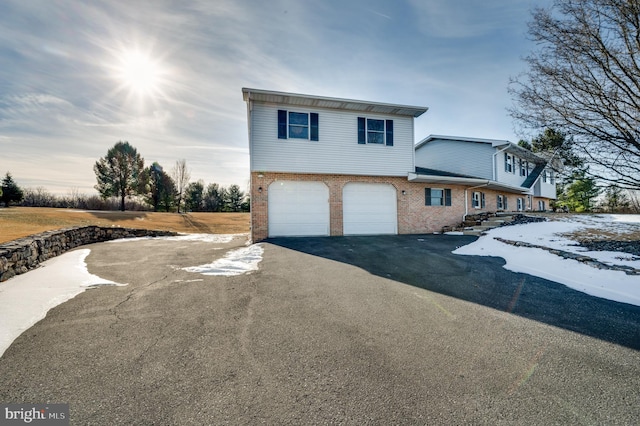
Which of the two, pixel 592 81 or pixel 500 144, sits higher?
pixel 500 144

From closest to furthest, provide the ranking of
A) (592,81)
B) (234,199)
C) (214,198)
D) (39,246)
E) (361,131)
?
(39,246) → (592,81) → (361,131) → (214,198) → (234,199)

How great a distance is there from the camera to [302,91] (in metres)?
11.1

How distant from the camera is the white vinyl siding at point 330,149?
10805mm

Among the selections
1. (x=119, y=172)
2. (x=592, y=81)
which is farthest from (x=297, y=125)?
(x=119, y=172)

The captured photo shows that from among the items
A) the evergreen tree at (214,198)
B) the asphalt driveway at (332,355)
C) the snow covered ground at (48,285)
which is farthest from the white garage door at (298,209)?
the evergreen tree at (214,198)

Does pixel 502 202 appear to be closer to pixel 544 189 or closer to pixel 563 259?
pixel 544 189

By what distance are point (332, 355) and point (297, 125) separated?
402 inches

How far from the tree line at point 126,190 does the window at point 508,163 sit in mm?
35351

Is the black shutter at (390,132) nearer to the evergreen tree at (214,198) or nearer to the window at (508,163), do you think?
the window at (508,163)

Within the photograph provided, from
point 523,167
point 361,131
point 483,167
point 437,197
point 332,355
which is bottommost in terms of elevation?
point 332,355

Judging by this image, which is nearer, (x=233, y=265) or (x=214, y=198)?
(x=233, y=265)

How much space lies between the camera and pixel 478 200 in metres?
15.6

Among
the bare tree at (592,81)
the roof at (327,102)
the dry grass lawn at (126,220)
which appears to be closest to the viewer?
the bare tree at (592,81)

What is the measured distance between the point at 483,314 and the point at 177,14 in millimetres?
10222
